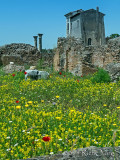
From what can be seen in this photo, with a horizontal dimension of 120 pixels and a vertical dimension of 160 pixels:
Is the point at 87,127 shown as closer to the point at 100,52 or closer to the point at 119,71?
the point at 119,71

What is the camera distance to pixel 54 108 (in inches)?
257

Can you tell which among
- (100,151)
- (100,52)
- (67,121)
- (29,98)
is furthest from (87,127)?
(100,52)

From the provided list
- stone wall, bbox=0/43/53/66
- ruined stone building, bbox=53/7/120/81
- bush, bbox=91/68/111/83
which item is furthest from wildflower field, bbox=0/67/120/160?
stone wall, bbox=0/43/53/66

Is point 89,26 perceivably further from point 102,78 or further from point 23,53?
point 102,78

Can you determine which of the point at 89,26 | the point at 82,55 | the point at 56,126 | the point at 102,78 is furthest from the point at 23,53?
the point at 89,26

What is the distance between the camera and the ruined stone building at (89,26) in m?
45.2

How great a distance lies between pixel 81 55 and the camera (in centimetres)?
1644

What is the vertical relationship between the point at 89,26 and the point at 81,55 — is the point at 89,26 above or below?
above

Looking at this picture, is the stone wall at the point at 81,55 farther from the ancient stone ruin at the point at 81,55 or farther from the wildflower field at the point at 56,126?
the wildflower field at the point at 56,126

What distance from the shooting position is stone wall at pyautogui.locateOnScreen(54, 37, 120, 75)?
15.6 meters

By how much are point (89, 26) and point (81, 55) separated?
30876 millimetres

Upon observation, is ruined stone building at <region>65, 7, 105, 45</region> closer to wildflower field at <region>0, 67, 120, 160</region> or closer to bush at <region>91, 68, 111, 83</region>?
bush at <region>91, 68, 111, 83</region>

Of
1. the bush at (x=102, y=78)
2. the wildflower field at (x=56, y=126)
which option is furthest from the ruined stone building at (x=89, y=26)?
the wildflower field at (x=56, y=126)

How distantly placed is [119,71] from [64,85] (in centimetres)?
323
